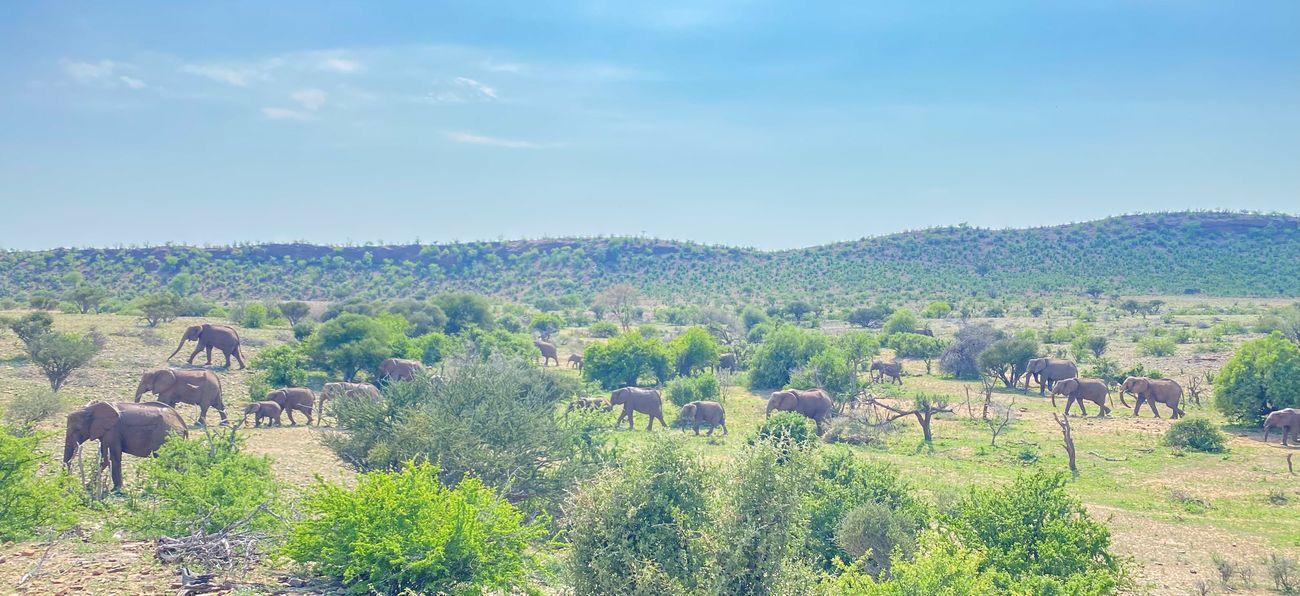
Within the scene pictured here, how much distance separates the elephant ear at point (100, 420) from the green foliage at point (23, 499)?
8.95 ft

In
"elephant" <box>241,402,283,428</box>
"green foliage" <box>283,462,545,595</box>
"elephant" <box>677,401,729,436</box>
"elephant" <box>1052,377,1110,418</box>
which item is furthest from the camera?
Answer: "elephant" <box>1052,377,1110,418</box>

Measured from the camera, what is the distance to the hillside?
87688 millimetres

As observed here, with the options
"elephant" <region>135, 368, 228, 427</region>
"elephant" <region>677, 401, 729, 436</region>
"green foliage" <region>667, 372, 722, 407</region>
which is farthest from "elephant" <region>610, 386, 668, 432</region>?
"elephant" <region>135, 368, 228, 427</region>

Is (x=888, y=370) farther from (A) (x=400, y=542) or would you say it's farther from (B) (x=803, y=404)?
(A) (x=400, y=542)

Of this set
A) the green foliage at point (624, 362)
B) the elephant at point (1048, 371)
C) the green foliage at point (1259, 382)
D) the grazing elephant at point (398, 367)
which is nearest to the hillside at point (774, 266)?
the elephant at point (1048, 371)

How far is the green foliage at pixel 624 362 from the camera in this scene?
126 ft

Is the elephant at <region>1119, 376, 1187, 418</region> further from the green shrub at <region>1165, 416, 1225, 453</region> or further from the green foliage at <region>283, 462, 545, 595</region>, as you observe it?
the green foliage at <region>283, 462, 545, 595</region>

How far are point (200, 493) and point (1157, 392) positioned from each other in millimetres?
32260

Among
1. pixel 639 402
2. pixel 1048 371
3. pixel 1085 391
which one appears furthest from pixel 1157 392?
pixel 639 402

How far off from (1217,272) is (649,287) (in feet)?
205

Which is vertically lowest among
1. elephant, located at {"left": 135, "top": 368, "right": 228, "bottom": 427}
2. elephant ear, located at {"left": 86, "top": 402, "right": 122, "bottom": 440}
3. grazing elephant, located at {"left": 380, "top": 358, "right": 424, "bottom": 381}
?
grazing elephant, located at {"left": 380, "top": 358, "right": 424, "bottom": 381}

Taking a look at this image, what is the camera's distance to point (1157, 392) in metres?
30.8

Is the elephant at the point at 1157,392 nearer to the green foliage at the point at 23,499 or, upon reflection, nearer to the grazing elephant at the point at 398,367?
the grazing elephant at the point at 398,367

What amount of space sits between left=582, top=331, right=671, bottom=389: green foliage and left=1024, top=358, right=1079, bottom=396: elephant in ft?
56.4
